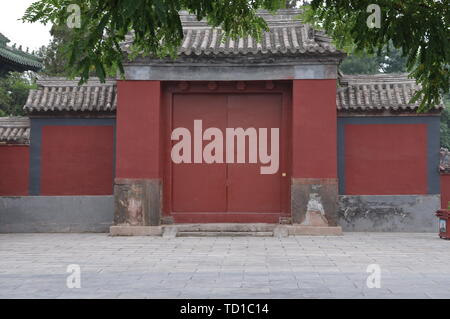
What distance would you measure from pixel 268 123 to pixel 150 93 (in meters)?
2.42

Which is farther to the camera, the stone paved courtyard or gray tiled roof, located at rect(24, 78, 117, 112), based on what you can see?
gray tiled roof, located at rect(24, 78, 117, 112)

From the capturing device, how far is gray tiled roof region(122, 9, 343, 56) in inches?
539

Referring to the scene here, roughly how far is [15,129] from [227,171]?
4.53m

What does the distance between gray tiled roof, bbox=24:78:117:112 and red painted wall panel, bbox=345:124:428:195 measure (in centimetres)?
493

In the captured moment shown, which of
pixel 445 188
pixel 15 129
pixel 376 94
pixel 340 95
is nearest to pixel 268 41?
pixel 340 95

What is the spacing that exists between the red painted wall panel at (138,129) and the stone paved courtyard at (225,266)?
4.83ft

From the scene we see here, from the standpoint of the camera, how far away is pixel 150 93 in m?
14.0

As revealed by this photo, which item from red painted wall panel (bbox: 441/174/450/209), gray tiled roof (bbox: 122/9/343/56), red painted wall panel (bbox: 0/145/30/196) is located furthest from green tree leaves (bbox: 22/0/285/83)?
red painted wall panel (bbox: 441/174/450/209)

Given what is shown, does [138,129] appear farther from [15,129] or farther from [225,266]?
[225,266]

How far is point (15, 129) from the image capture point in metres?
15.0

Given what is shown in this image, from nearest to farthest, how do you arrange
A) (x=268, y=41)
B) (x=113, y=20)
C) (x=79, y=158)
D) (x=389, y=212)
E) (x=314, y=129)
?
(x=113, y=20), (x=314, y=129), (x=268, y=41), (x=389, y=212), (x=79, y=158)

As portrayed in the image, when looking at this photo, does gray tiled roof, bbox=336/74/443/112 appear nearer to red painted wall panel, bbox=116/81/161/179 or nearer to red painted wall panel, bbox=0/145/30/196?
red painted wall panel, bbox=116/81/161/179
